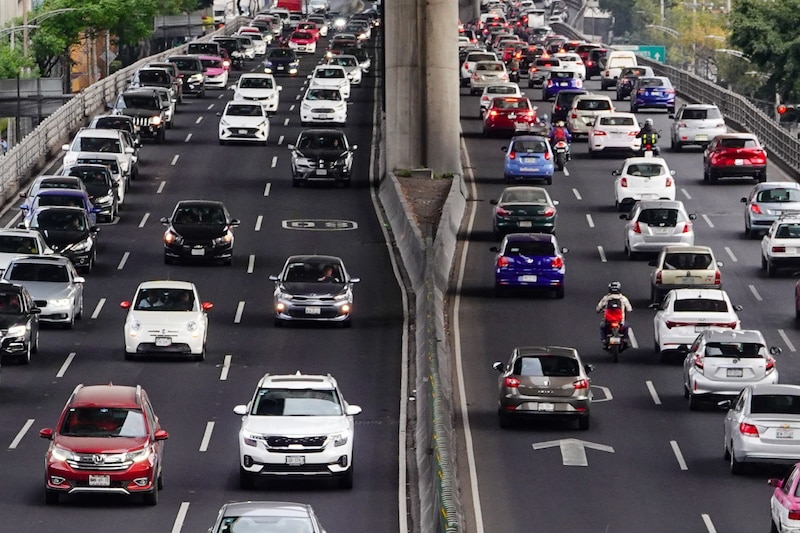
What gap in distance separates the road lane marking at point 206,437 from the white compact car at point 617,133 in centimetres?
4111

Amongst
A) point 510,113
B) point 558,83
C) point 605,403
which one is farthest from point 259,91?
point 605,403

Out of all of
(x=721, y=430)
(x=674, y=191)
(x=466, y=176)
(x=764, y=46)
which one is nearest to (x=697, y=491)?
(x=721, y=430)

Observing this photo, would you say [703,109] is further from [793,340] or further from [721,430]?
[721,430]

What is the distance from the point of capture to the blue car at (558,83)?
3720 inches

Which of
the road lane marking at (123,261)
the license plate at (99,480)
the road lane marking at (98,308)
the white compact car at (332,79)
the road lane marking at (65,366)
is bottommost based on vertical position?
the road lane marking at (123,261)

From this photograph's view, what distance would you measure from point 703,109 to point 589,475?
46082 mm

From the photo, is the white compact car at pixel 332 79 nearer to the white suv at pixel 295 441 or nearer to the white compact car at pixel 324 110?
the white compact car at pixel 324 110

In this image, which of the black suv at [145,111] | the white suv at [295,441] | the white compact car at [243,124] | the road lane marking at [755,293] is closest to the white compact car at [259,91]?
the black suv at [145,111]

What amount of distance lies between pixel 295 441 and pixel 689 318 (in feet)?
46.3

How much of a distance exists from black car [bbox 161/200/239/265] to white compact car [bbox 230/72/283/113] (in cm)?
3275

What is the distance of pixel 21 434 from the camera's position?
108 feet

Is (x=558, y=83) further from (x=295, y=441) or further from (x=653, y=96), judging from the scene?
(x=295, y=441)

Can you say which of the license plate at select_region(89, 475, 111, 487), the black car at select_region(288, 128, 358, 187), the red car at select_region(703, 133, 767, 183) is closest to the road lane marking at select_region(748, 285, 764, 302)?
the red car at select_region(703, 133, 767, 183)

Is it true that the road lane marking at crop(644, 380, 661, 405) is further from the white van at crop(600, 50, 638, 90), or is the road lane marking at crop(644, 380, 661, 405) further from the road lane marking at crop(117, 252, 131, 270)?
the white van at crop(600, 50, 638, 90)
